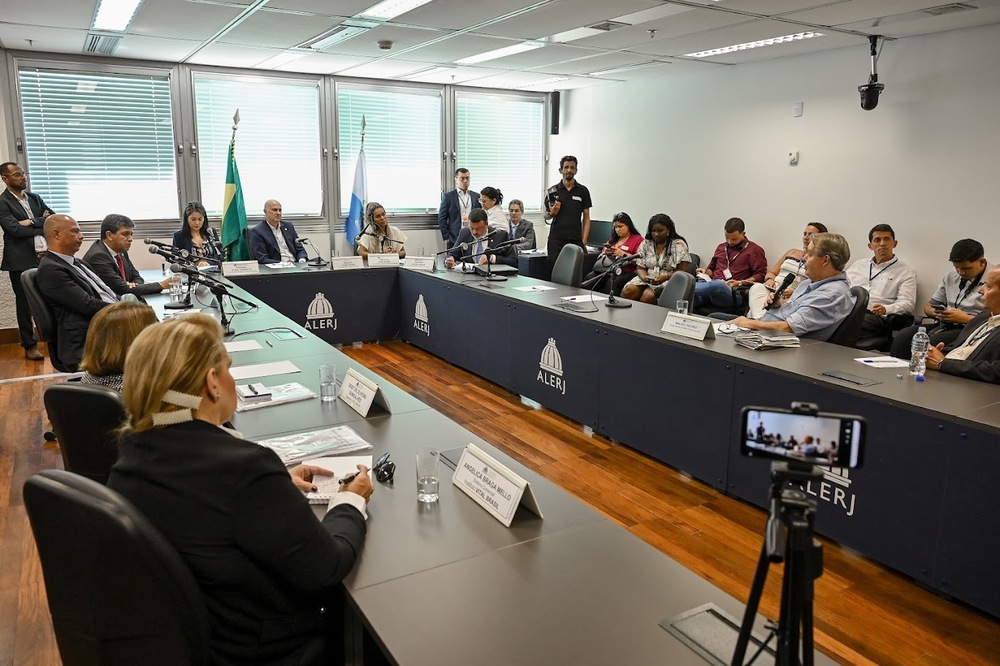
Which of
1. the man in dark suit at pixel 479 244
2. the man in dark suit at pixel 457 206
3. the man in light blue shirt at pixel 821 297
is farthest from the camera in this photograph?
the man in dark suit at pixel 457 206

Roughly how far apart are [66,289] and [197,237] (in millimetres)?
2844

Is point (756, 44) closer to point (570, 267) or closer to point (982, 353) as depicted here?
point (570, 267)

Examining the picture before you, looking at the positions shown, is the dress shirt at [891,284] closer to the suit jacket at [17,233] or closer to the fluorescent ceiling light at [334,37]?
the fluorescent ceiling light at [334,37]

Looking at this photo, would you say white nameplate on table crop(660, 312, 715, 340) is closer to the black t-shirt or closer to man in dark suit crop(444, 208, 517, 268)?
man in dark suit crop(444, 208, 517, 268)

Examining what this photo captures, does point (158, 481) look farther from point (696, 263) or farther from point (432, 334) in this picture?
point (696, 263)

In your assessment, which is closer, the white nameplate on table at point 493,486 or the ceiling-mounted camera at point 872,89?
the white nameplate on table at point 493,486

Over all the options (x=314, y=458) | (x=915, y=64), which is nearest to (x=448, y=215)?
(x=915, y=64)

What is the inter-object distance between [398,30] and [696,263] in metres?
3.91

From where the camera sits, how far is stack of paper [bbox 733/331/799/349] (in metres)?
3.36

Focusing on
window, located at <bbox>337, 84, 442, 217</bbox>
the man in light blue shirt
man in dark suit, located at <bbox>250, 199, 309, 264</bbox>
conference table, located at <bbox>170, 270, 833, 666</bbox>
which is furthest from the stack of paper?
window, located at <bbox>337, 84, 442, 217</bbox>

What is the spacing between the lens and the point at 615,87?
28.8ft

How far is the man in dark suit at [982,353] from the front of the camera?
111 inches

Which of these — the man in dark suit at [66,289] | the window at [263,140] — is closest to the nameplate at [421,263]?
the window at [263,140]

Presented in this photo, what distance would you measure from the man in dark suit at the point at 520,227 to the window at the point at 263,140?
228cm
